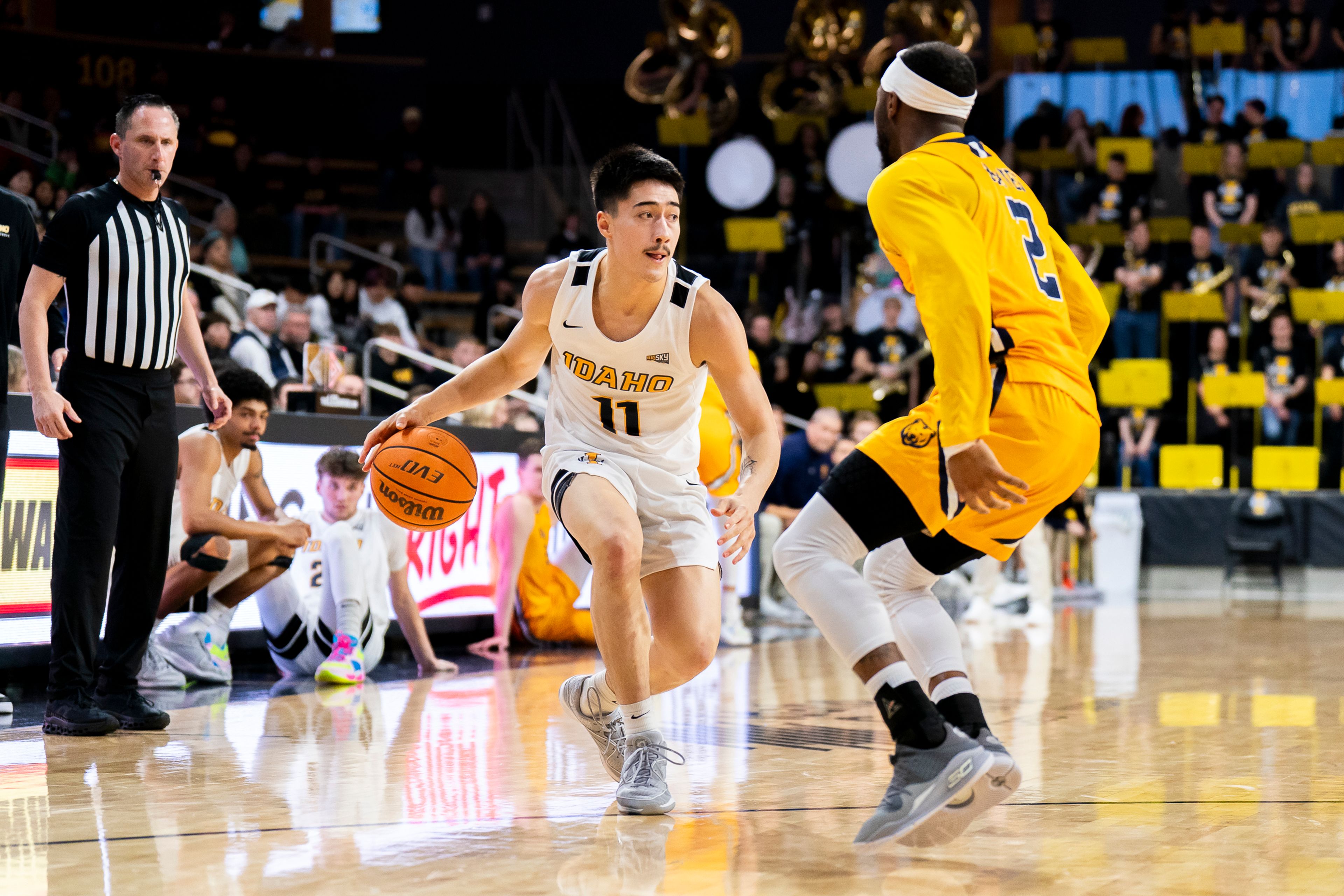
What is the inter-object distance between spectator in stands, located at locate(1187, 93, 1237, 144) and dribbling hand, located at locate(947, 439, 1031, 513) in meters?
15.9

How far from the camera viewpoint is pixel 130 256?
15.1 feet

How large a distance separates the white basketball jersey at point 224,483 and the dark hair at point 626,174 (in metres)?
3.02

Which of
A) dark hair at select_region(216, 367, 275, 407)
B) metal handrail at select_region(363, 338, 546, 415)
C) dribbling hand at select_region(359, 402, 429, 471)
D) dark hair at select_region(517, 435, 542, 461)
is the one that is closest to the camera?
dribbling hand at select_region(359, 402, 429, 471)

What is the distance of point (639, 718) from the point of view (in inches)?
138

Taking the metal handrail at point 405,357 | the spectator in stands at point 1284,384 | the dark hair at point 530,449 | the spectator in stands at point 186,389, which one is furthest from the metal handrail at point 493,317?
the spectator in stands at point 1284,384

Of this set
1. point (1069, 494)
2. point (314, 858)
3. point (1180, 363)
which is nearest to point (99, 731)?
point (314, 858)

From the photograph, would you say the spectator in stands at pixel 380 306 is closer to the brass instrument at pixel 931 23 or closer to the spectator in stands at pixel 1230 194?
the brass instrument at pixel 931 23

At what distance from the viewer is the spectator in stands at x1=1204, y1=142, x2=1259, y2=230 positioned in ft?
54.5

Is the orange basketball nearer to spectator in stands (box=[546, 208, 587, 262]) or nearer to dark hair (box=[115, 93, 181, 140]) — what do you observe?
dark hair (box=[115, 93, 181, 140])

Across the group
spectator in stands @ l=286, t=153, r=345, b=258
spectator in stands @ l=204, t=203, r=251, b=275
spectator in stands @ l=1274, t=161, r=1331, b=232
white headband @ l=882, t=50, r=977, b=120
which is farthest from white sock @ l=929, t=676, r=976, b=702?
spectator in stands @ l=1274, t=161, r=1331, b=232

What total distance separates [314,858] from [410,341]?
33.3 ft

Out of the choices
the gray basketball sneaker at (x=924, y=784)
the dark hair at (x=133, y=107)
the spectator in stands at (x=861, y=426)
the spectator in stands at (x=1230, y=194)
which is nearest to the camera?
the gray basketball sneaker at (x=924, y=784)

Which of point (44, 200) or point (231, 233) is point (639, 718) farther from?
point (231, 233)

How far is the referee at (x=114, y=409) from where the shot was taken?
447 centimetres
